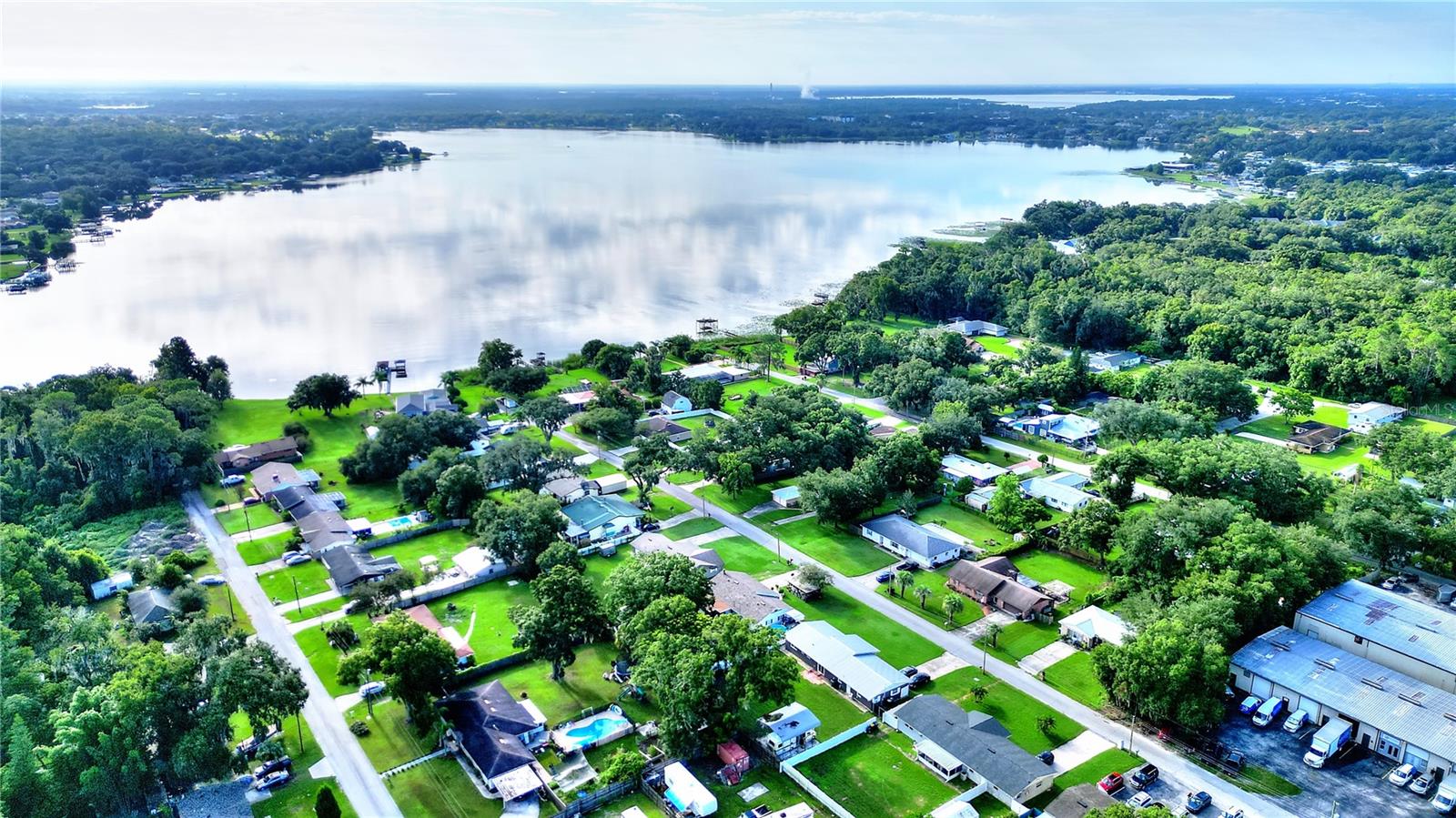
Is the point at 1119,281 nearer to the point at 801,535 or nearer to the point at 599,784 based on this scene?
the point at 801,535

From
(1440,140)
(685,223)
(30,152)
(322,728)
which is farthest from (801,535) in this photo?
(1440,140)

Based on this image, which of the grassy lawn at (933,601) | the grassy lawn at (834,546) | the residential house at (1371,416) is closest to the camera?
the grassy lawn at (933,601)

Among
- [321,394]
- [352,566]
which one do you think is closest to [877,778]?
[352,566]

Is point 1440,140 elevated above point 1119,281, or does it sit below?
above

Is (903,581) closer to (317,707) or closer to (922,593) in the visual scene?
(922,593)

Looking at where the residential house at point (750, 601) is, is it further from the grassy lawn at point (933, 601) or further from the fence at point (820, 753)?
the fence at point (820, 753)

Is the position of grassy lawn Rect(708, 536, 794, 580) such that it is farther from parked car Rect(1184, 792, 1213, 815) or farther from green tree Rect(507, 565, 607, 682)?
parked car Rect(1184, 792, 1213, 815)

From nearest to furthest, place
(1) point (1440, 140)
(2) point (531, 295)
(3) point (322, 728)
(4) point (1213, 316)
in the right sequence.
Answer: (3) point (322, 728) < (4) point (1213, 316) < (2) point (531, 295) < (1) point (1440, 140)

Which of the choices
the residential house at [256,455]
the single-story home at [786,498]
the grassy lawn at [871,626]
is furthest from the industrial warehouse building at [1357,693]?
the residential house at [256,455]
